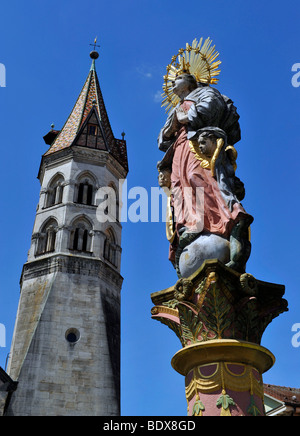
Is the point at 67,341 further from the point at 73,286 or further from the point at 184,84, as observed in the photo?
the point at 184,84

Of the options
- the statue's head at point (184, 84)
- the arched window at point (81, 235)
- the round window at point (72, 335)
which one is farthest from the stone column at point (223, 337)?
the arched window at point (81, 235)

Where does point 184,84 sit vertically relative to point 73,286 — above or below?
below

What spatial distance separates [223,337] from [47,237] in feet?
92.5

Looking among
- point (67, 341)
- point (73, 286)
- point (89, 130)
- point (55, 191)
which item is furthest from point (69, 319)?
point (89, 130)

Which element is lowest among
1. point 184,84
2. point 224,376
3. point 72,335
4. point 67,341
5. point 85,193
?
point 224,376

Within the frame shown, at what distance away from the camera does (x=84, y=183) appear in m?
33.7

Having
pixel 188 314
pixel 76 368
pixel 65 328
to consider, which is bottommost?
pixel 188 314

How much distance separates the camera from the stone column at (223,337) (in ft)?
13.8

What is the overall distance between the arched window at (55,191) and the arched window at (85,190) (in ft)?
3.38

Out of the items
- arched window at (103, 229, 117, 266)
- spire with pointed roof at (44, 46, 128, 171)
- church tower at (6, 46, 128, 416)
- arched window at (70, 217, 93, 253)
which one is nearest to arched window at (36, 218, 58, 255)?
church tower at (6, 46, 128, 416)

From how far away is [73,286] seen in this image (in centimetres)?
2880
